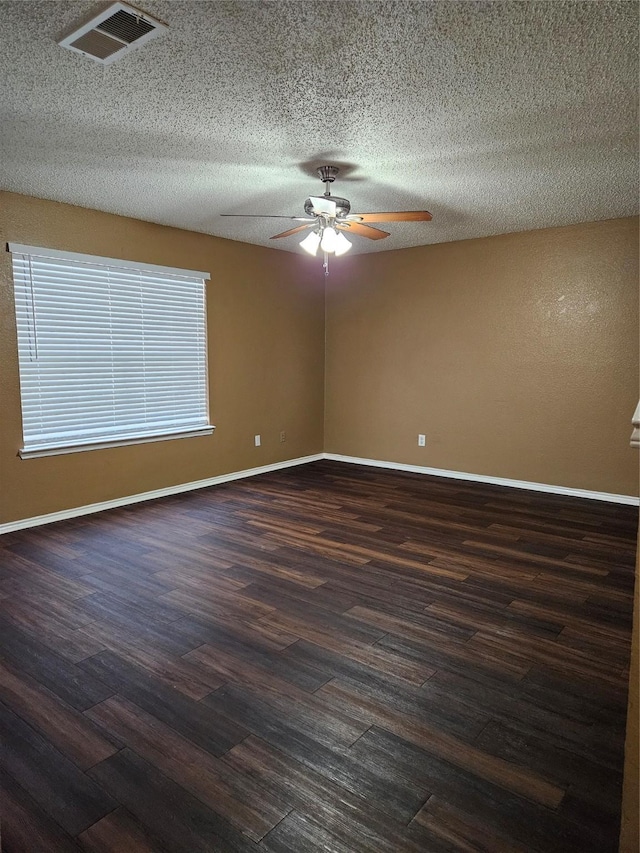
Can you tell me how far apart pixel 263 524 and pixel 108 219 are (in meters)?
2.79

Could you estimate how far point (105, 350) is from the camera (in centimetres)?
455

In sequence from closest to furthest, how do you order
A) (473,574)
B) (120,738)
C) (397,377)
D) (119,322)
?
(120,738) < (473,574) < (119,322) < (397,377)

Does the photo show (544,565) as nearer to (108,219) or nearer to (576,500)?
(576,500)

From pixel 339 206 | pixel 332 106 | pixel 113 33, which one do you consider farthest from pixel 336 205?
pixel 113 33

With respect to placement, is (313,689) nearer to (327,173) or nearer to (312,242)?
(312,242)

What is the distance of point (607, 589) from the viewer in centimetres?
305

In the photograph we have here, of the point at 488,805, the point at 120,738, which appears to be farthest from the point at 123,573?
the point at 488,805

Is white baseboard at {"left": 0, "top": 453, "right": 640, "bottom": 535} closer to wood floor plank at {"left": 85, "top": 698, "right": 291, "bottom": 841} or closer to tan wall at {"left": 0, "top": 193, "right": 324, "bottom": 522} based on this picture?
tan wall at {"left": 0, "top": 193, "right": 324, "bottom": 522}

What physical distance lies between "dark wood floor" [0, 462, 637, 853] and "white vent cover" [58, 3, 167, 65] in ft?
8.07

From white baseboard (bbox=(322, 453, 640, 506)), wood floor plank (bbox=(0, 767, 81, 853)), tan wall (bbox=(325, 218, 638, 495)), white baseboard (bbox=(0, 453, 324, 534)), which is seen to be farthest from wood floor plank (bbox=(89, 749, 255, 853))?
tan wall (bbox=(325, 218, 638, 495))

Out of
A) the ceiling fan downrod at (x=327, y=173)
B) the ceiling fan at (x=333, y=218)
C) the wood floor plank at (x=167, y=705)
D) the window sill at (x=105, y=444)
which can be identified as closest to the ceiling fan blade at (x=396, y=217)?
the ceiling fan at (x=333, y=218)

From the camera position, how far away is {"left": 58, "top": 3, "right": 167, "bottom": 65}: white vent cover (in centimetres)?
187

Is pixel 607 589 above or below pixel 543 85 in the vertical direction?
below

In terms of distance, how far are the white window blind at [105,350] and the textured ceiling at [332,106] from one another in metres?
0.59
